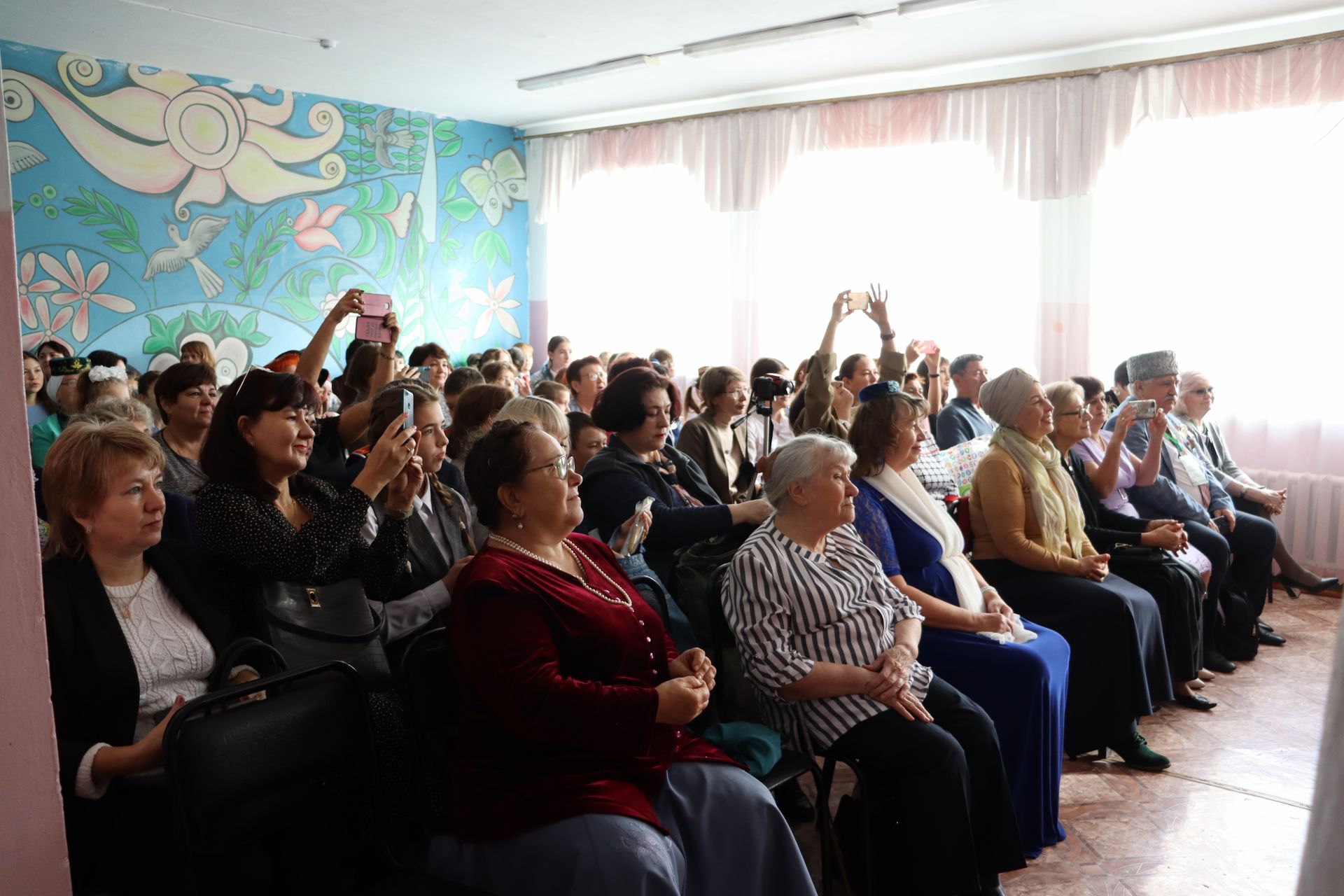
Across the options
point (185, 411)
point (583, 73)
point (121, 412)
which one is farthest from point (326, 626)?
point (583, 73)

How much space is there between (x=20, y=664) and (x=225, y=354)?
6647 mm

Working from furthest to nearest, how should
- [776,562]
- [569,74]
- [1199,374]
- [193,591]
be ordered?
[569,74], [1199,374], [776,562], [193,591]

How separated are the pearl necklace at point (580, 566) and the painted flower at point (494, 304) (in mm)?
7129

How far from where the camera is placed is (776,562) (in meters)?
2.33

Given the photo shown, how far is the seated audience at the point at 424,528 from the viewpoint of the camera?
227 centimetres

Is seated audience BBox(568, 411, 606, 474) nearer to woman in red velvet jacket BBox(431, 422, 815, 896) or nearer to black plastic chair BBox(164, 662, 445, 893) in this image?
woman in red velvet jacket BBox(431, 422, 815, 896)

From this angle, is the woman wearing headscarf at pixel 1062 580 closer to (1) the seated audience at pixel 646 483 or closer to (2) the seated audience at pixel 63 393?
(1) the seated audience at pixel 646 483

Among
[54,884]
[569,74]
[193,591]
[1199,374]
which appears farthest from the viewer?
[569,74]

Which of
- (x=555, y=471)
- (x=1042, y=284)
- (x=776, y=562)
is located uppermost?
(x=1042, y=284)

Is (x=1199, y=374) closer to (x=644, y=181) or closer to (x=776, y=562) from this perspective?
(x=776, y=562)

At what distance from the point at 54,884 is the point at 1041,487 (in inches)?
117

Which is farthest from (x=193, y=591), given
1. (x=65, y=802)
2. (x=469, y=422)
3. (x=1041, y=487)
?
(x=1041, y=487)

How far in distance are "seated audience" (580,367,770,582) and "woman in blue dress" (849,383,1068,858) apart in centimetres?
37

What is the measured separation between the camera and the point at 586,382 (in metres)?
5.31
